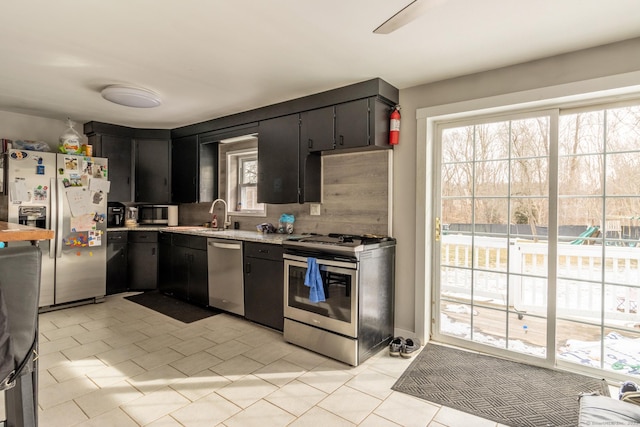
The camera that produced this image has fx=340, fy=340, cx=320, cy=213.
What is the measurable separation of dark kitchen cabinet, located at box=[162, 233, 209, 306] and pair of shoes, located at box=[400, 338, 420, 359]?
92.0 inches

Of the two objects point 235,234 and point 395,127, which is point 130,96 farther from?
point 395,127

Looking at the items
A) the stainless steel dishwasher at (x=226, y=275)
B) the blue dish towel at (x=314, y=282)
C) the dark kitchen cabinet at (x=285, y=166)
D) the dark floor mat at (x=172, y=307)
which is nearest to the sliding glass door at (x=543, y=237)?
the blue dish towel at (x=314, y=282)

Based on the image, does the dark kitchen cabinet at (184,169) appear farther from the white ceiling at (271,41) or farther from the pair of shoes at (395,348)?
the pair of shoes at (395,348)

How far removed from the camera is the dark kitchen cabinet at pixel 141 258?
479cm

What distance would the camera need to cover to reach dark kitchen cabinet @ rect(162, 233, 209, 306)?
4054 mm

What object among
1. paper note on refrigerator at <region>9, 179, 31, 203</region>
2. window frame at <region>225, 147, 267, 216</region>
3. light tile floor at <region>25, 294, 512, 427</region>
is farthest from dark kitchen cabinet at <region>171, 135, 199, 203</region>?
light tile floor at <region>25, 294, 512, 427</region>

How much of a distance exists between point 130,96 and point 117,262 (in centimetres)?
248

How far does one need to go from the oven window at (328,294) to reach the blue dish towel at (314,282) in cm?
5

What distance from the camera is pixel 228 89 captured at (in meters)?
3.30

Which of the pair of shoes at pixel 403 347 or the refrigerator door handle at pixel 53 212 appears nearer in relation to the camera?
→ the pair of shoes at pixel 403 347

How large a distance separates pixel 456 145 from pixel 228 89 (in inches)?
86.9

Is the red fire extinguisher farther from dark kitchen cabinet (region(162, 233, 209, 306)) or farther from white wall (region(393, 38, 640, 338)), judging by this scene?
dark kitchen cabinet (region(162, 233, 209, 306))

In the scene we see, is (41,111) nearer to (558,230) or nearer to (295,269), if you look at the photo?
(295,269)

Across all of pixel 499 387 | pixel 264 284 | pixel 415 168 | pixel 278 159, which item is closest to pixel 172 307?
pixel 264 284
